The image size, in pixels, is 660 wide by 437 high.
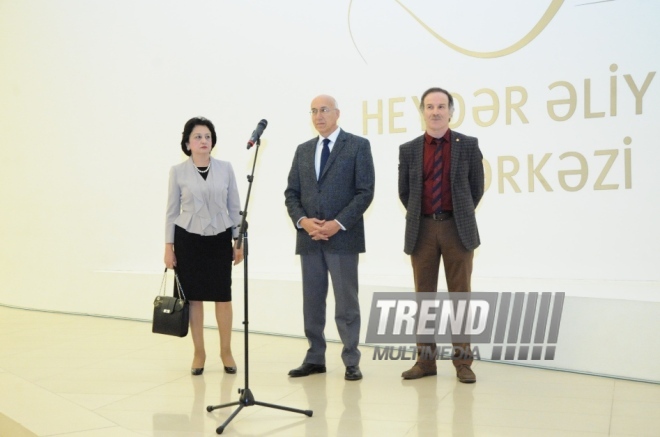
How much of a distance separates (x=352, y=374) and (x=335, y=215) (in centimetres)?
94

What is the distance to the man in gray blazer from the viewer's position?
4.68 metres

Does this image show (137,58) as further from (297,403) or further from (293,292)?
(297,403)

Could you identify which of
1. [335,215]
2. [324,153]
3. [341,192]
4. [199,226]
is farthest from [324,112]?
[199,226]

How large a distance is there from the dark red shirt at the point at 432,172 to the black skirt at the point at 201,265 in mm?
1295

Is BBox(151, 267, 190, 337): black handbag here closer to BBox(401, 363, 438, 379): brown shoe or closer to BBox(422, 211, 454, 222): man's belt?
BBox(401, 363, 438, 379): brown shoe

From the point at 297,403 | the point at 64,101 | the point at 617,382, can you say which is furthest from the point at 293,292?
the point at 64,101

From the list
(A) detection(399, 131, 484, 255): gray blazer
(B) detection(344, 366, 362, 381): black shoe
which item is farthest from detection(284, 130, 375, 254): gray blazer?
(B) detection(344, 366, 362, 381): black shoe

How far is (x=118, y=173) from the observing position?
8.01 metres

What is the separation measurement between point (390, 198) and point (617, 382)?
7.91 ft

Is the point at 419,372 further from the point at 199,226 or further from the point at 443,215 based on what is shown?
the point at 199,226

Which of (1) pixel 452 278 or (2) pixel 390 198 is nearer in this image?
(1) pixel 452 278

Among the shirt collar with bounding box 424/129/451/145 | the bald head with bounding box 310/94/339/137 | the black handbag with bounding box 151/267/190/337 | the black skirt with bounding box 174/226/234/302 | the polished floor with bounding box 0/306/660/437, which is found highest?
the bald head with bounding box 310/94/339/137

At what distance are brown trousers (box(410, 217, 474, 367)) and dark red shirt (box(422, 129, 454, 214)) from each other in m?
0.08

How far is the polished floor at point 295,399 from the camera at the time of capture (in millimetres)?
3750
